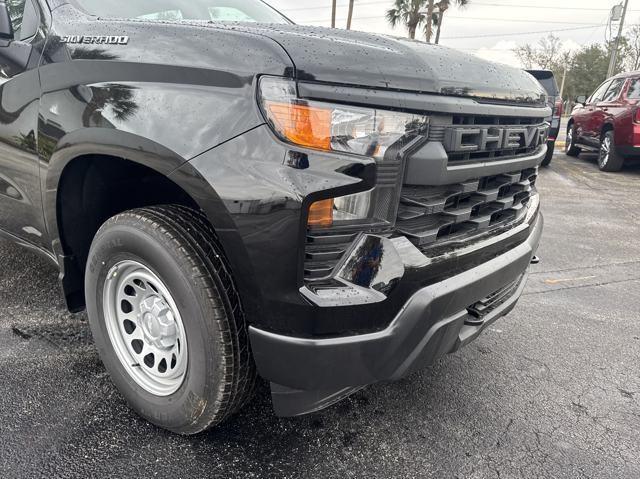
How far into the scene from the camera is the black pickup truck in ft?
5.00

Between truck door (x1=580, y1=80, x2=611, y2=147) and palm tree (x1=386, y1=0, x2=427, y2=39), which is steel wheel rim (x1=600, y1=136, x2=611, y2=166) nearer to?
truck door (x1=580, y1=80, x2=611, y2=147)

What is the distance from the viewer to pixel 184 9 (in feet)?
8.55

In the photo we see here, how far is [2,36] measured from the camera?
231 centimetres

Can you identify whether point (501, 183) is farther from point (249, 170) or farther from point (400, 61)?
point (249, 170)

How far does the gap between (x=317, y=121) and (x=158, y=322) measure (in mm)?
1028

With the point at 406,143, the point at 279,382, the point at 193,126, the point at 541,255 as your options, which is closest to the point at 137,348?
the point at 279,382

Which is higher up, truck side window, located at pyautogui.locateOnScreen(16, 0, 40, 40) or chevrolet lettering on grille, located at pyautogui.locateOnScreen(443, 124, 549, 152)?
truck side window, located at pyautogui.locateOnScreen(16, 0, 40, 40)

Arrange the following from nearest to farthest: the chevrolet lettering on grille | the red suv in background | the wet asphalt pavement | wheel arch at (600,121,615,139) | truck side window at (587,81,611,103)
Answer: the chevrolet lettering on grille → the wet asphalt pavement → the red suv in background → wheel arch at (600,121,615,139) → truck side window at (587,81,611,103)

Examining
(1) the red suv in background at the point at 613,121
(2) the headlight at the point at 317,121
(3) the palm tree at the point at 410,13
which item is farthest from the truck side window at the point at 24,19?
(3) the palm tree at the point at 410,13

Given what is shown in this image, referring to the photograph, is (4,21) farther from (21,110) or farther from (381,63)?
(381,63)

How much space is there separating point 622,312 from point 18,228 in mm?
3828

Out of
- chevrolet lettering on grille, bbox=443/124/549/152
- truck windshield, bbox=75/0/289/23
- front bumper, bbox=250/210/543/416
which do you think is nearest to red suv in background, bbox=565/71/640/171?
truck windshield, bbox=75/0/289/23

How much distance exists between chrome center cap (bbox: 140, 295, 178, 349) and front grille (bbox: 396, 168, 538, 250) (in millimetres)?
948

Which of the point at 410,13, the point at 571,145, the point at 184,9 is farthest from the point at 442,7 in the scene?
the point at 184,9
